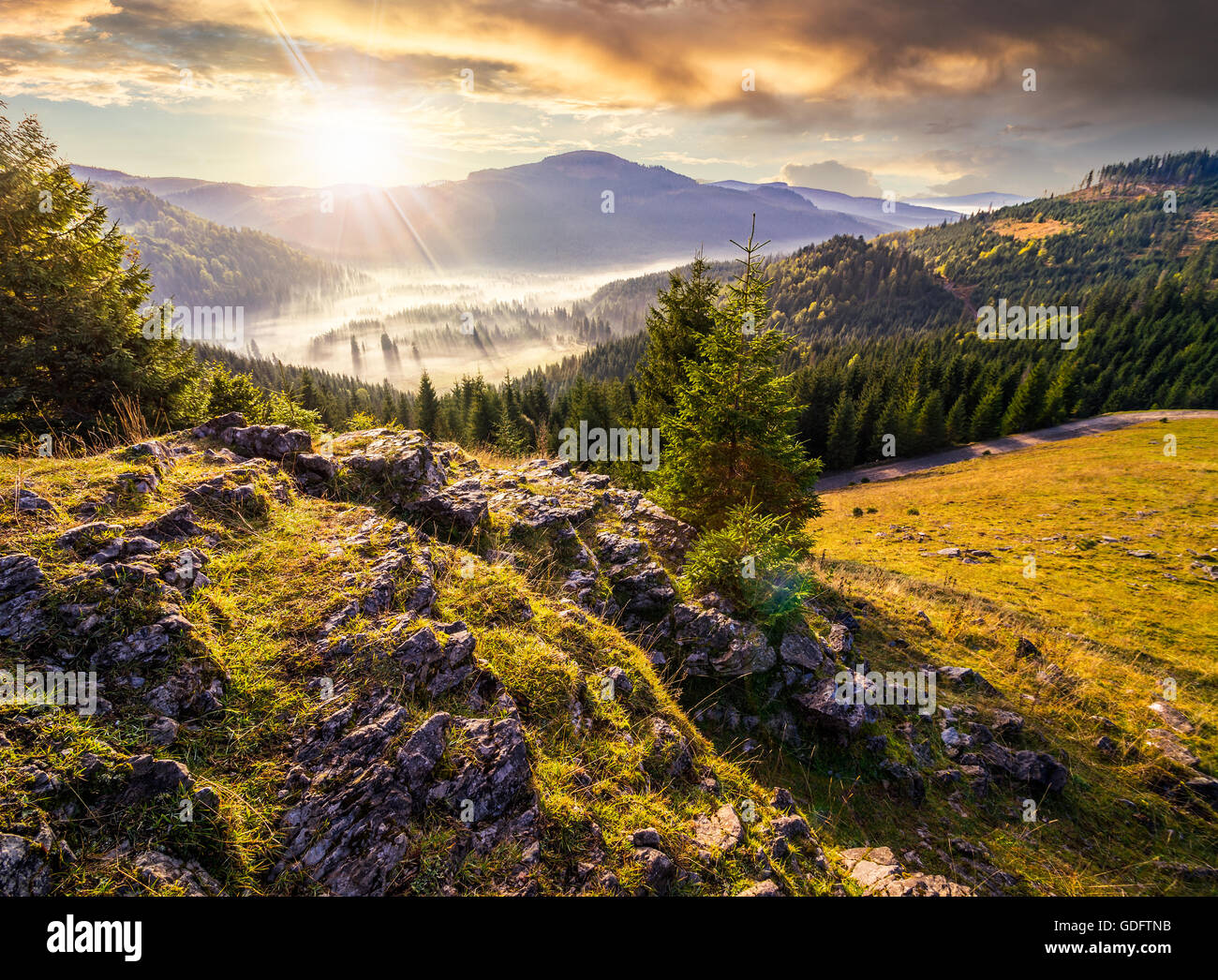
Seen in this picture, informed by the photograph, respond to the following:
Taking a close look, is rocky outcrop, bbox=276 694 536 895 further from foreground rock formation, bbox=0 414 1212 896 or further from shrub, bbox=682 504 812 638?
shrub, bbox=682 504 812 638

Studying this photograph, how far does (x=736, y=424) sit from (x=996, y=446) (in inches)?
3006

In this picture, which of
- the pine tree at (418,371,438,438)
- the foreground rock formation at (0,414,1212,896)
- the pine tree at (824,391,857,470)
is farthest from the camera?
the pine tree at (824,391,857,470)

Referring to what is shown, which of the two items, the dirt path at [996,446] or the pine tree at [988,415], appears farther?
the pine tree at [988,415]

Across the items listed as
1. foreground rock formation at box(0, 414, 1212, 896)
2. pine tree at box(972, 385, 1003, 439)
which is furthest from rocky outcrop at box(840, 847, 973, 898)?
pine tree at box(972, 385, 1003, 439)

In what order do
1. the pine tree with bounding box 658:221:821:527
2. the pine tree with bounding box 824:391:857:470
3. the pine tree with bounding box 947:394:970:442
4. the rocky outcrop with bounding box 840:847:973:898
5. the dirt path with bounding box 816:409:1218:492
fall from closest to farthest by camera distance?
the rocky outcrop with bounding box 840:847:973:898 < the pine tree with bounding box 658:221:821:527 < the dirt path with bounding box 816:409:1218:492 < the pine tree with bounding box 824:391:857:470 < the pine tree with bounding box 947:394:970:442

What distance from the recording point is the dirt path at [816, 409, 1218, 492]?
6256 centimetres

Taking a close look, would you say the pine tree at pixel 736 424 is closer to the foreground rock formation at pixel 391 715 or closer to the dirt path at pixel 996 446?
the foreground rock formation at pixel 391 715

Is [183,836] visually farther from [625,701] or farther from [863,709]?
[863,709]

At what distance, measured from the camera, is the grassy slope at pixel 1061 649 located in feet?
23.9

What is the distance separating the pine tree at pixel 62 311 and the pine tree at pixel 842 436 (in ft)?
235

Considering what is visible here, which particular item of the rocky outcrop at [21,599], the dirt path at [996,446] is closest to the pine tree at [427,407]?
the dirt path at [996,446]

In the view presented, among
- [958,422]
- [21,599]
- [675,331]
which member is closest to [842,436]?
[958,422]

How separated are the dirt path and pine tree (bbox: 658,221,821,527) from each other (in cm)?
5271
